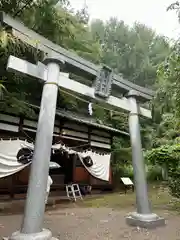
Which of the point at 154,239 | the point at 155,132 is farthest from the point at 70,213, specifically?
the point at 155,132

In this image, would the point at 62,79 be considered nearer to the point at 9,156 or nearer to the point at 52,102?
the point at 52,102

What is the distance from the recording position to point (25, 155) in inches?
334

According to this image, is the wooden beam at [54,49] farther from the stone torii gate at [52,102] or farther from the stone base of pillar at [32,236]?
the stone base of pillar at [32,236]

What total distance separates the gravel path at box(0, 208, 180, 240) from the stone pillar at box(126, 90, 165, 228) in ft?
0.66

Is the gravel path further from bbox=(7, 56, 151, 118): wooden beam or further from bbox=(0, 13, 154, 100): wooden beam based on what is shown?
bbox=(0, 13, 154, 100): wooden beam

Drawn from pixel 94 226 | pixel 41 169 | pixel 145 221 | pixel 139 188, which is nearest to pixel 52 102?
pixel 41 169

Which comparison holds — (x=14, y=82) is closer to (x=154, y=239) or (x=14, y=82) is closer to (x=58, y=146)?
(x=58, y=146)

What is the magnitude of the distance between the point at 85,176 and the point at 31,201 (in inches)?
359

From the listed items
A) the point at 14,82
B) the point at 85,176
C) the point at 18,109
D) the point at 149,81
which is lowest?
the point at 85,176

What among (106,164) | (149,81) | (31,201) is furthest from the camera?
(149,81)

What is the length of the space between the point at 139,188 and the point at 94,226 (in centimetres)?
135

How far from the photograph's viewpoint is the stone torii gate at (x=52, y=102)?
4072mm

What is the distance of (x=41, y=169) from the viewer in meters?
4.27

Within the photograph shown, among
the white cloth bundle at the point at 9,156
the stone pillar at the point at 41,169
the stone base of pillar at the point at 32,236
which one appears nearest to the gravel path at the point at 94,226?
the stone base of pillar at the point at 32,236
